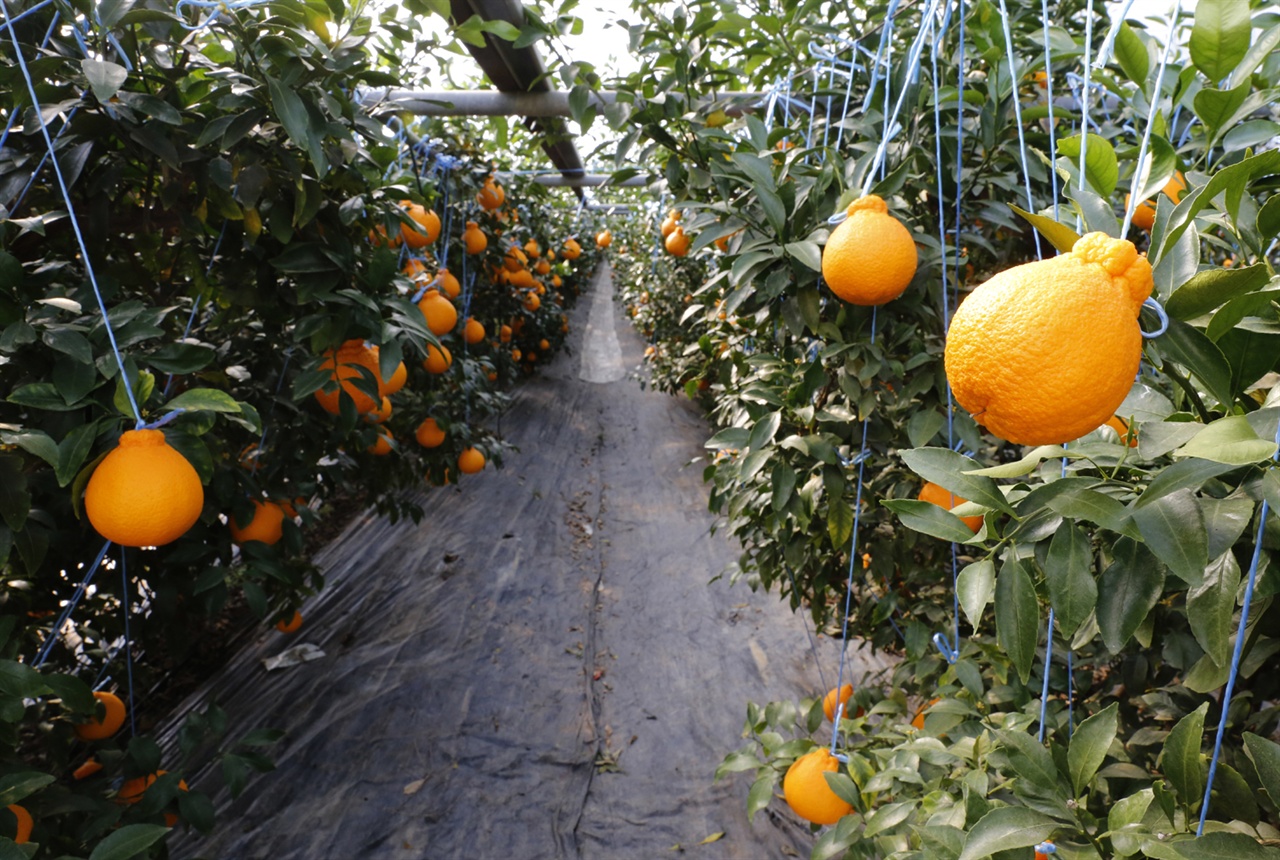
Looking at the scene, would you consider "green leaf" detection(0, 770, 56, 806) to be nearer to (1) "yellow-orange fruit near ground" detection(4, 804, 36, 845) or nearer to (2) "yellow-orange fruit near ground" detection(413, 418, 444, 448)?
(1) "yellow-orange fruit near ground" detection(4, 804, 36, 845)

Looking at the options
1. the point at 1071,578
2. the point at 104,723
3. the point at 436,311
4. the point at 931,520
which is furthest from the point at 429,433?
the point at 1071,578

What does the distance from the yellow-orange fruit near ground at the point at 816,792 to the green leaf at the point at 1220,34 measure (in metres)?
0.99

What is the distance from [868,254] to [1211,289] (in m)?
0.49

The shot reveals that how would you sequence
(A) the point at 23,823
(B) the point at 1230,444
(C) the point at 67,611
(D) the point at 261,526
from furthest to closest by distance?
(D) the point at 261,526 < (C) the point at 67,611 < (A) the point at 23,823 < (B) the point at 1230,444

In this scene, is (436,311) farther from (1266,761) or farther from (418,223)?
(1266,761)

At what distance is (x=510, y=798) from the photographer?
2.09 meters

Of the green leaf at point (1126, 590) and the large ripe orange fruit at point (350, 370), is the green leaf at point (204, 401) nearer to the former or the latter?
the large ripe orange fruit at point (350, 370)

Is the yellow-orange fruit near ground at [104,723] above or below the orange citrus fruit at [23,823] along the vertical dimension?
below

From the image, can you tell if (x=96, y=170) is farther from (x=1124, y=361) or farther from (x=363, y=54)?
(x=1124, y=361)

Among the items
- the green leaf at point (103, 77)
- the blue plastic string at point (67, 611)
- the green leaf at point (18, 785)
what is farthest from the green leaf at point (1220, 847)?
the blue plastic string at point (67, 611)

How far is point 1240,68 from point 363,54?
1.30 meters

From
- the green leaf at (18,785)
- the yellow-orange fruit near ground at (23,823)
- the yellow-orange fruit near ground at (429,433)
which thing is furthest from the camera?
the yellow-orange fruit near ground at (429,433)

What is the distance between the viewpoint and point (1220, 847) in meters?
0.45

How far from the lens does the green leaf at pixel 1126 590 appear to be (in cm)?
49
